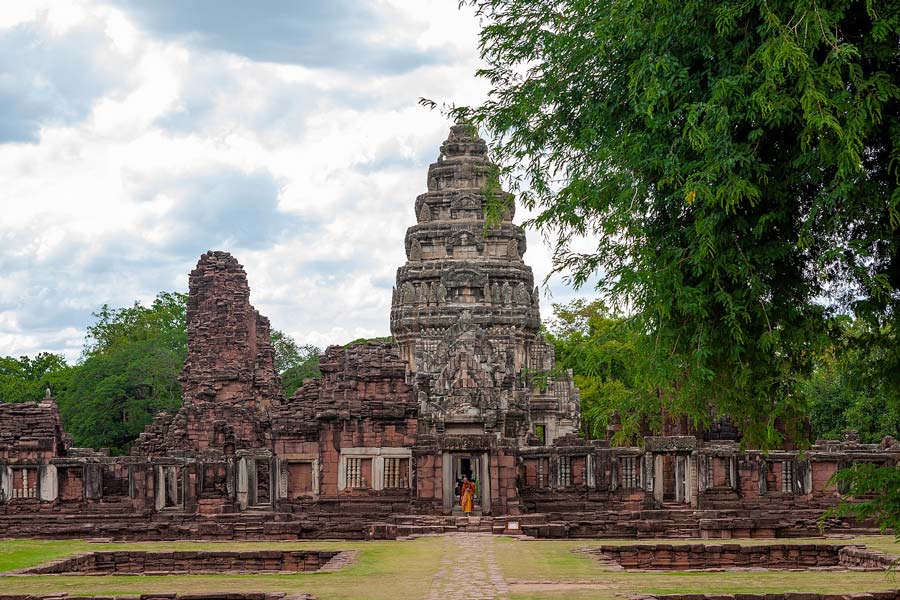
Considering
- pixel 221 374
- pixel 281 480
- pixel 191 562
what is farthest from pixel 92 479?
pixel 191 562

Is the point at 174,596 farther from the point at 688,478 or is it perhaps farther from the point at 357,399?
the point at 688,478

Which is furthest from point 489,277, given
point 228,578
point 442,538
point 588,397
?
point 228,578

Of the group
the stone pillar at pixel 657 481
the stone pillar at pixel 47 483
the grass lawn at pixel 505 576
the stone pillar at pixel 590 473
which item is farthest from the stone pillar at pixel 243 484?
the grass lawn at pixel 505 576

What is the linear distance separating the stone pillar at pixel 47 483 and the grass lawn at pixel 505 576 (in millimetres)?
10198

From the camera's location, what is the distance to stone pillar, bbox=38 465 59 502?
103 ft

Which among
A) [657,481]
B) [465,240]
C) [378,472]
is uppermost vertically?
[465,240]

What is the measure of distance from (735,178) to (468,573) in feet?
27.9

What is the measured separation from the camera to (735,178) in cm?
1004

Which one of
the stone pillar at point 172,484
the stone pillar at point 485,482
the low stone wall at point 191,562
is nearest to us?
the low stone wall at point 191,562

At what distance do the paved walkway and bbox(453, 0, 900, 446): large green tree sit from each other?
3.69m

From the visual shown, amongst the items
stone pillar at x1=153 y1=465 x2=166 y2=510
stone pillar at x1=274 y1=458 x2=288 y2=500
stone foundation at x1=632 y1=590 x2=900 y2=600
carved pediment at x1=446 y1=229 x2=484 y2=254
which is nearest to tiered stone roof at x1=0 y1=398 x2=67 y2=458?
stone pillar at x1=153 y1=465 x2=166 y2=510

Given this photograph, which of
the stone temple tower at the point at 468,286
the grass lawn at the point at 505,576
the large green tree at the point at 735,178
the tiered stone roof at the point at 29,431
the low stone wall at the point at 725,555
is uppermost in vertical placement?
the stone temple tower at the point at 468,286

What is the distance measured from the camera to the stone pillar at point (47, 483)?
31.3 meters

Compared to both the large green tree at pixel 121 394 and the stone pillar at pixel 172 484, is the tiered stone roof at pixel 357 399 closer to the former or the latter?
the stone pillar at pixel 172 484
